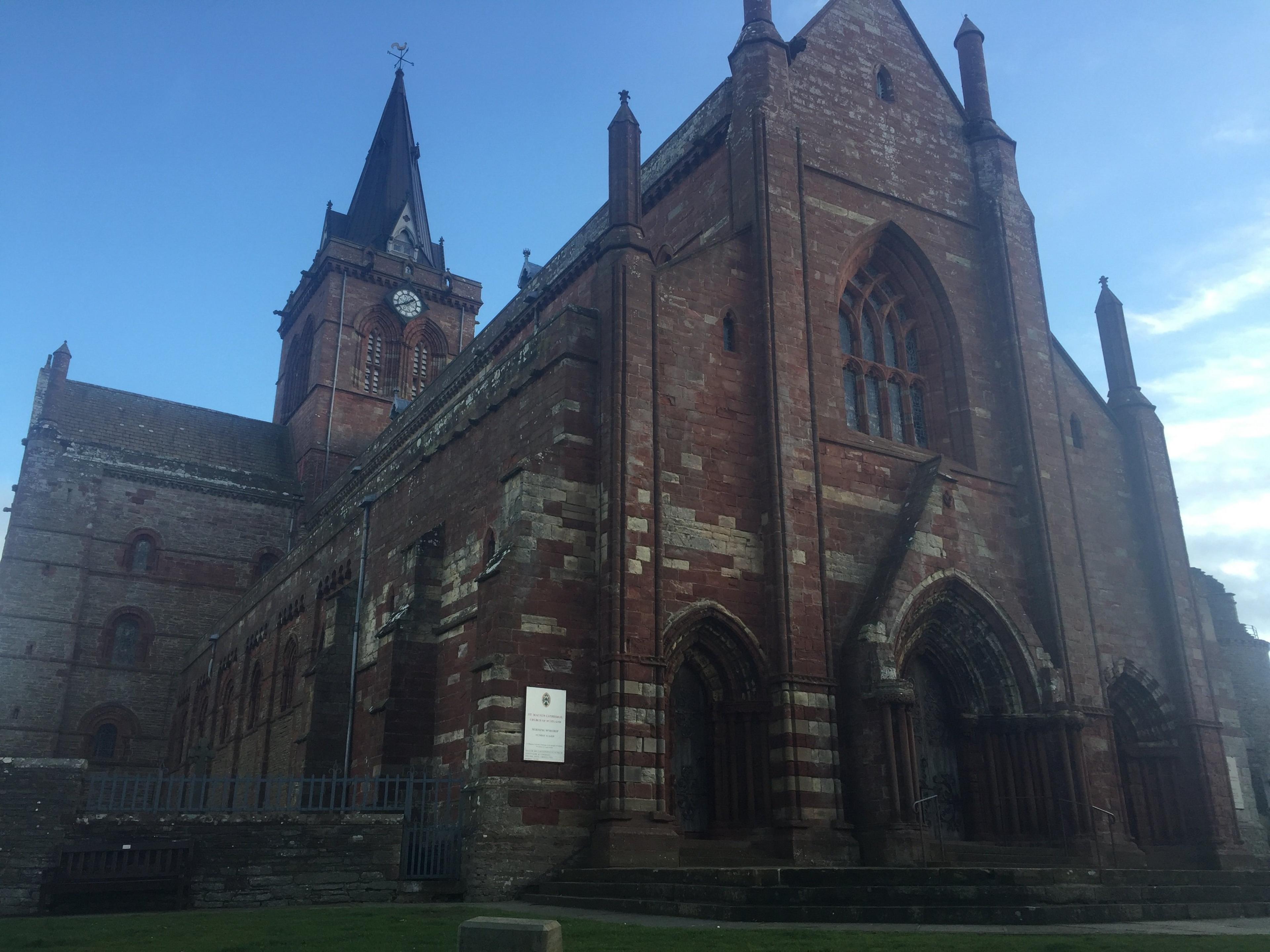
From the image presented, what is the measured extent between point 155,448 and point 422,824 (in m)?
37.1

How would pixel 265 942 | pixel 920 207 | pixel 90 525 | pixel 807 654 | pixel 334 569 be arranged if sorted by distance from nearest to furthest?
pixel 265 942 → pixel 807 654 → pixel 920 207 → pixel 334 569 → pixel 90 525

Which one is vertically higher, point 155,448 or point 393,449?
point 155,448

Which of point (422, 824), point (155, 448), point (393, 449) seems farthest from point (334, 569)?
point (155, 448)

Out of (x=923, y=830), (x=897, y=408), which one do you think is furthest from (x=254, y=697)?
(x=923, y=830)

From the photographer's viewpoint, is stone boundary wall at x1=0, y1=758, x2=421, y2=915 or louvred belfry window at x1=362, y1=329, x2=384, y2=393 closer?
stone boundary wall at x1=0, y1=758, x2=421, y2=915

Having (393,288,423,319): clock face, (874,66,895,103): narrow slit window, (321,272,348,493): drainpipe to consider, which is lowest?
(874,66,895,103): narrow slit window

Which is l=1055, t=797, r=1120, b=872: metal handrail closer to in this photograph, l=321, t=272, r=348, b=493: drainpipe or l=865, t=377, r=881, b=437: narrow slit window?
l=865, t=377, r=881, b=437: narrow slit window

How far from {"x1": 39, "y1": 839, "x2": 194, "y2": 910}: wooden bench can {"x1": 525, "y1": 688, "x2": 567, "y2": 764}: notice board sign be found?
16.1ft

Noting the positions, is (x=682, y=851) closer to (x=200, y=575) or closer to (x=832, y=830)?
(x=832, y=830)

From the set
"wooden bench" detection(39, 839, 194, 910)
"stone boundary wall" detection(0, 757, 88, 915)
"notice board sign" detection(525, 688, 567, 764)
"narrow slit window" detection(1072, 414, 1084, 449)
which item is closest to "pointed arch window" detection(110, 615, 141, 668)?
"stone boundary wall" detection(0, 757, 88, 915)

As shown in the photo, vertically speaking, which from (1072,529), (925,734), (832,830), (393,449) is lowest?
(832,830)

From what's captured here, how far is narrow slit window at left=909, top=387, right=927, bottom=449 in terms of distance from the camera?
23469 millimetres

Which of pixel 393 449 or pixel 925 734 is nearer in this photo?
pixel 925 734

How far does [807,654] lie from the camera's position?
18094 millimetres
